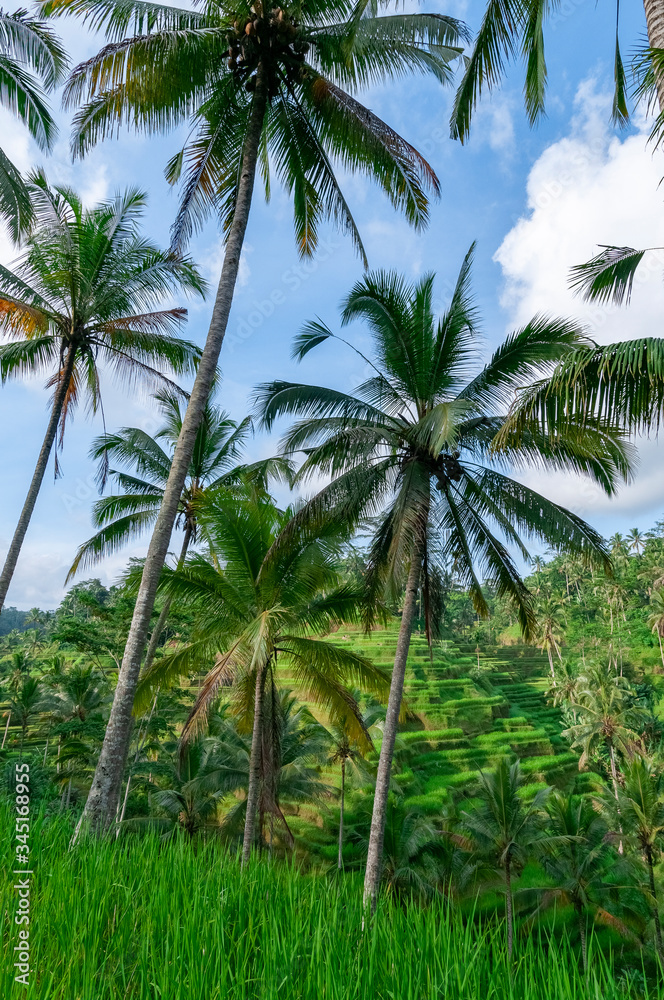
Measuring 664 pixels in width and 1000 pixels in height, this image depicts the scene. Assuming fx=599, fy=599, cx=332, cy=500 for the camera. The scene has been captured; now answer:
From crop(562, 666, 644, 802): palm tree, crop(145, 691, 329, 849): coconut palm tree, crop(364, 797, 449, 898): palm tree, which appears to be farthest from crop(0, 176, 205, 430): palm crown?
crop(562, 666, 644, 802): palm tree

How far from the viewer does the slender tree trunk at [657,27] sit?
4.81m

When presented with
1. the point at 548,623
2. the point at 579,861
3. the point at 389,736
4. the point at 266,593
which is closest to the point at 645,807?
the point at 579,861

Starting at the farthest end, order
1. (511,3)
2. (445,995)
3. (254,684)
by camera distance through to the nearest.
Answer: (254,684)
(511,3)
(445,995)

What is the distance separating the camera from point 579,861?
20.8 meters

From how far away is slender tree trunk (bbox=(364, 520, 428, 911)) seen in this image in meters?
8.72

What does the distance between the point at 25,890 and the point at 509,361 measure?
28.1ft

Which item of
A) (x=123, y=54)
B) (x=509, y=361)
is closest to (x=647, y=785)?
(x=509, y=361)

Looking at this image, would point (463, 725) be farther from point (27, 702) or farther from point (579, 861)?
point (27, 702)

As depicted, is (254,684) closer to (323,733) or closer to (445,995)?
(445,995)

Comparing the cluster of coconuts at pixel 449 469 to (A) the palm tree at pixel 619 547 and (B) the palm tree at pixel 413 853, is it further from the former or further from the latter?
(A) the palm tree at pixel 619 547

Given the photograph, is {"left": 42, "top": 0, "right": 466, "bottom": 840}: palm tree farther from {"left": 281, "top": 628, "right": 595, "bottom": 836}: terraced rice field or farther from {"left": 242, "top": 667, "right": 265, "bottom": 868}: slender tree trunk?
{"left": 281, "top": 628, "right": 595, "bottom": 836}: terraced rice field

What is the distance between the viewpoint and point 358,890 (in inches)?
143

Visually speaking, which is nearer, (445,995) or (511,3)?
(445,995)

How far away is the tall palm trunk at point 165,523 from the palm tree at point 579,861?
61.3ft
